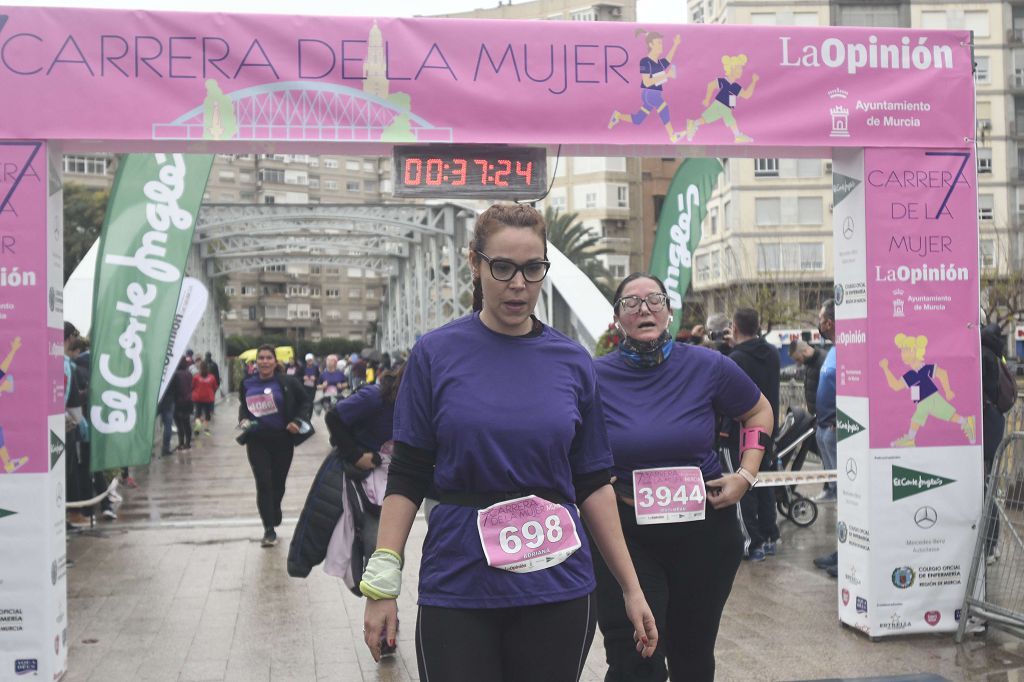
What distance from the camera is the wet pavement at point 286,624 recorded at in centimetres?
637

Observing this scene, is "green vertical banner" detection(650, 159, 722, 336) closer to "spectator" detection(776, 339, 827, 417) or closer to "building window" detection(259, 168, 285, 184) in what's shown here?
"spectator" detection(776, 339, 827, 417)

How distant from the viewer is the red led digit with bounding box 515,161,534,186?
6.79 meters

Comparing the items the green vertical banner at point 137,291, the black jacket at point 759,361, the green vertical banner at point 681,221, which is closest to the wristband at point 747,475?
the black jacket at point 759,361

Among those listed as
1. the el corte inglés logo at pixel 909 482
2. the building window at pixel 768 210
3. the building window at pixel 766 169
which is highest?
the building window at pixel 768 210

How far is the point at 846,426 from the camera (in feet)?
23.8

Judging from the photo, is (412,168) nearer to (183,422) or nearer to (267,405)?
(267,405)

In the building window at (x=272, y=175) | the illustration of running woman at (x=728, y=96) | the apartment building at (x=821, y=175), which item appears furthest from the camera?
the building window at (x=272, y=175)

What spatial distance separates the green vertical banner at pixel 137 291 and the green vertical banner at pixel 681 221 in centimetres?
512

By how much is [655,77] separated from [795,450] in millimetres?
5907

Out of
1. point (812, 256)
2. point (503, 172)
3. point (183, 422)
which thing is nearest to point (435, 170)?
point (503, 172)

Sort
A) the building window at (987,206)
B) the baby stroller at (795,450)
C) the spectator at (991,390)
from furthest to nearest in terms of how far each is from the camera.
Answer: the building window at (987,206) → the baby stroller at (795,450) → the spectator at (991,390)

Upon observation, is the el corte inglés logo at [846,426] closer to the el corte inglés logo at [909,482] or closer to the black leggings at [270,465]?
the el corte inglés logo at [909,482]

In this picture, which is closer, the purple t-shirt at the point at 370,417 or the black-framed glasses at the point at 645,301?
the black-framed glasses at the point at 645,301

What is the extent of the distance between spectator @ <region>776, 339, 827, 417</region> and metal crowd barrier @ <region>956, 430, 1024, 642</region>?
371 cm
